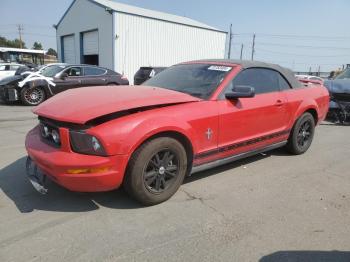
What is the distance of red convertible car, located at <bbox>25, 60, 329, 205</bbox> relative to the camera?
3062 millimetres

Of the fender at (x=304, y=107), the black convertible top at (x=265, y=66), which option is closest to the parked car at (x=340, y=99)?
the fender at (x=304, y=107)

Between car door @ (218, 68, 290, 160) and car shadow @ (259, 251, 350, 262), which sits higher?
car door @ (218, 68, 290, 160)

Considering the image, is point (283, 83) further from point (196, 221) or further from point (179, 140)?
point (196, 221)

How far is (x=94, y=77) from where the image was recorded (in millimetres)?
12625

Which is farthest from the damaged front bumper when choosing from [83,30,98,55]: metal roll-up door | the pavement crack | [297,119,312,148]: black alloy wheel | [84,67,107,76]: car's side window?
[83,30,98,55]: metal roll-up door

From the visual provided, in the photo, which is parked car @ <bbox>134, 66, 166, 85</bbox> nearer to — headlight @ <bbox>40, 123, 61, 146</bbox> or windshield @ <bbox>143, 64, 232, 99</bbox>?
windshield @ <bbox>143, 64, 232, 99</bbox>

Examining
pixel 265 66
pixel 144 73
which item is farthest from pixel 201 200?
pixel 144 73

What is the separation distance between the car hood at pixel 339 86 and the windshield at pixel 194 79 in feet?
17.9

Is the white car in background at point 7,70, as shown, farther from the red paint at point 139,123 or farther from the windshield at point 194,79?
the red paint at point 139,123

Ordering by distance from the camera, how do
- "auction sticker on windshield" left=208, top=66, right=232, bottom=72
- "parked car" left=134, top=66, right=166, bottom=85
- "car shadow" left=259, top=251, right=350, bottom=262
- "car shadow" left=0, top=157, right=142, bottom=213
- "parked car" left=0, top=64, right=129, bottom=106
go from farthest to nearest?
"parked car" left=134, top=66, right=166, bottom=85, "parked car" left=0, top=64, right=129, bottom=106, "auction sticker on windshield" left=208, top=66, right=232, bottom=72, "car shadow" left=0, top=157, right=142, bottom=213, "car shadow" left=259, top=251, right=350, bottom=262

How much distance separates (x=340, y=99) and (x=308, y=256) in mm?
7011

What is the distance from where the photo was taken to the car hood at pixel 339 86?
8469mm

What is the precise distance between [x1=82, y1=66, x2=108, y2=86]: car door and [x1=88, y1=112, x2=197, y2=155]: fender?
31.2 ft

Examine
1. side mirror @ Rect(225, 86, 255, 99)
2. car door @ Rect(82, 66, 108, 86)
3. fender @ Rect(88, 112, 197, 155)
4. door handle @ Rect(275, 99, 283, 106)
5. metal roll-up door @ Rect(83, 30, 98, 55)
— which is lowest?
car door @ Rect(82, 66, 108, 86)
